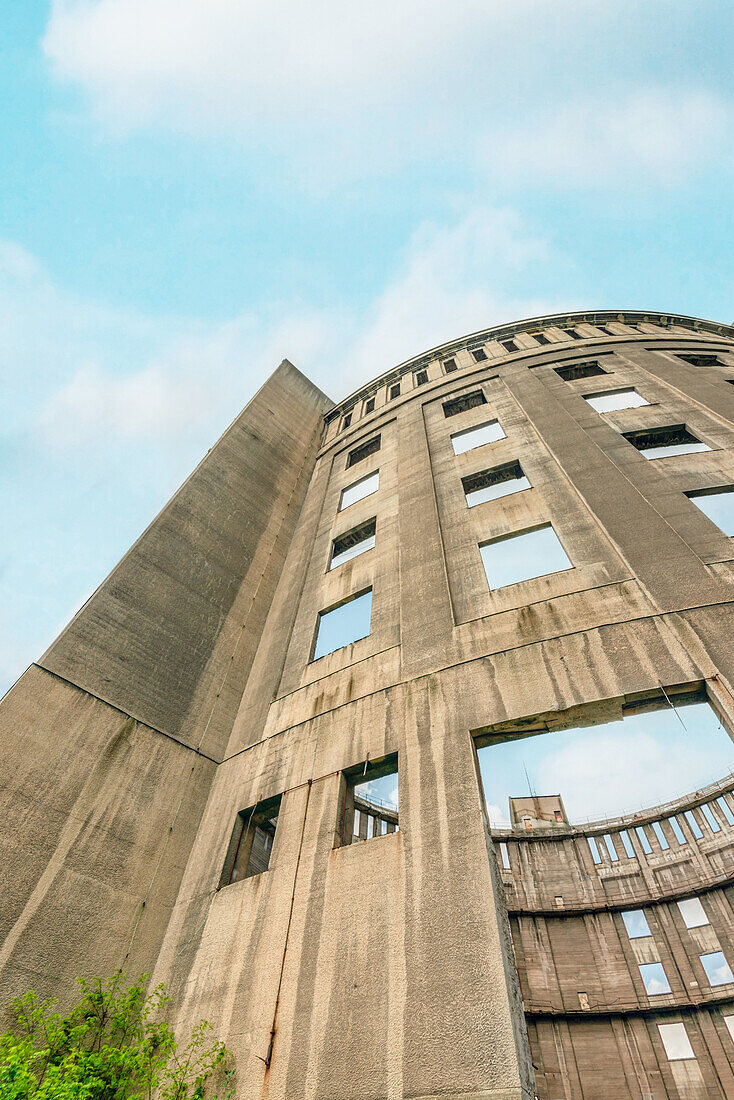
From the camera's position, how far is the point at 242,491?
18594 mm

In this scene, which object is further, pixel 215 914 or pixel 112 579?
pixel 112 579

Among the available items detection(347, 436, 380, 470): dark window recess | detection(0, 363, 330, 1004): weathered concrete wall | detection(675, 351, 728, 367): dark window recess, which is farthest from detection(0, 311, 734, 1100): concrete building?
detection(675, 351, 728, 367): dark window recess

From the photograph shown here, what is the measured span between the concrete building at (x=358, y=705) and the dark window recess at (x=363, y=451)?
89cm

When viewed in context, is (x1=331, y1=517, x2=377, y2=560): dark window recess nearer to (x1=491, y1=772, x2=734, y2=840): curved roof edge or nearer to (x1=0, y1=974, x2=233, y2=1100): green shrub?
(x1=0, y1=974, x2=233, y2=1100): green shrub

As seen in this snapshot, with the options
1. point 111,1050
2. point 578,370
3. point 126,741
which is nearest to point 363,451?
point 578,370

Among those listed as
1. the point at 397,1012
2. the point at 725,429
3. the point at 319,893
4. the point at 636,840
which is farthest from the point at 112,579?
the point at 636,840

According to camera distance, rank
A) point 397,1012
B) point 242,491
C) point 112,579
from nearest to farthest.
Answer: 1. point 397,1012
2. point 112,579
3. point 242,491

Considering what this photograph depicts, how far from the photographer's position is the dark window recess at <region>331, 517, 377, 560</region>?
51.9ft

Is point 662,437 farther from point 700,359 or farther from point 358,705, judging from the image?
point 358,705

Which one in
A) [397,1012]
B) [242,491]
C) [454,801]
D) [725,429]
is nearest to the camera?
[397,1012]

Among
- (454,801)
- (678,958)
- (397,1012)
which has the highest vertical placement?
(678,958)

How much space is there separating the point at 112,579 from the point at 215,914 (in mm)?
7962

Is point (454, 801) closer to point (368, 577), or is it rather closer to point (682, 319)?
point (368, 577)

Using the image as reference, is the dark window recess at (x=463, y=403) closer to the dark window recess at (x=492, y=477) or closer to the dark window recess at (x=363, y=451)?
the dark window recess at (x=363, y=451)
